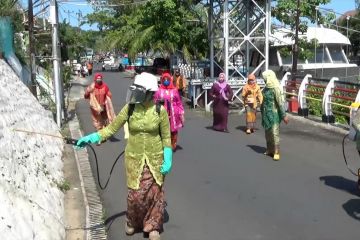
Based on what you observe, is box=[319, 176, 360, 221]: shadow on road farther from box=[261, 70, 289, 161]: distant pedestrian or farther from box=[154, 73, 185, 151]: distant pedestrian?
box=[154, 73, 185, 151]: distant pedestrian

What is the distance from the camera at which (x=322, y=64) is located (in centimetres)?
2511

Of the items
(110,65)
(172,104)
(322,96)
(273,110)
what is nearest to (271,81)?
(273,110)

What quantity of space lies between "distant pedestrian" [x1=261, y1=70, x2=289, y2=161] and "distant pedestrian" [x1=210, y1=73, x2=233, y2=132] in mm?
3444

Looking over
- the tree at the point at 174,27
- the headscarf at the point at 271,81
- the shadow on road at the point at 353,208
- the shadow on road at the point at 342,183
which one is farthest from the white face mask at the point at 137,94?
the tree at the point at 174,27

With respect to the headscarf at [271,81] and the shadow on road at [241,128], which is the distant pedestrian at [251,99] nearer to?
the shadow on road at [241,128]

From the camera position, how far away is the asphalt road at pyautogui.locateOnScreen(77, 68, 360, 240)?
5.97 meters

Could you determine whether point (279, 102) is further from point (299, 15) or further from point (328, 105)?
point (299, 15)

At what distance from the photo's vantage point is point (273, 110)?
32.1 ft

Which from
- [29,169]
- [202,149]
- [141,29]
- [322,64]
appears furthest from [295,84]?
[141,29]

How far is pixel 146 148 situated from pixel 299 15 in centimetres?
1517

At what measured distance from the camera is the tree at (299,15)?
19094 millimetres

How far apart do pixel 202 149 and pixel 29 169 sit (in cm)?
516

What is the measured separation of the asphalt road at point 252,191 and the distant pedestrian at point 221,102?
122cm

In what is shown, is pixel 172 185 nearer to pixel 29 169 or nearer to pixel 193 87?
pixel 29 169
